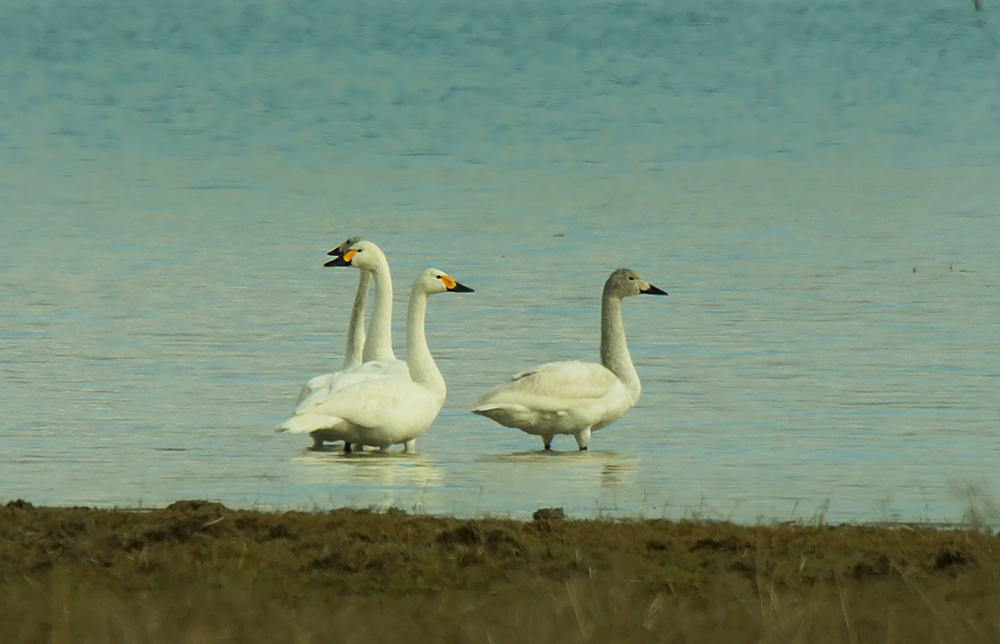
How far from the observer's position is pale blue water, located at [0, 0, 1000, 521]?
1149 centimetres

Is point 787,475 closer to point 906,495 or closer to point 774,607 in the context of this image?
point 906,495

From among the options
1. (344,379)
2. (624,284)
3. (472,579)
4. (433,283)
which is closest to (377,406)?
(344,379)

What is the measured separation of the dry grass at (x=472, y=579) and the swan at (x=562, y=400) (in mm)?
3532

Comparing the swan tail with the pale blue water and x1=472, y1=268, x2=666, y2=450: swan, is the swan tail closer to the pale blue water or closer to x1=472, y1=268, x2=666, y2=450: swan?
the pale blue water

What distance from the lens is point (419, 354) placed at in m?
13.3

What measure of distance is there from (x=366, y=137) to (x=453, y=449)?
32.0 m

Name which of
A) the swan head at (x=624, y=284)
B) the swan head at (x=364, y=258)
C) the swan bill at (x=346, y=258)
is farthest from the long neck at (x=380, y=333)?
the swan head at (x=624, y=284)

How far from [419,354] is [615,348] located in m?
1.33

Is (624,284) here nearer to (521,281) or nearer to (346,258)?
(346,258)

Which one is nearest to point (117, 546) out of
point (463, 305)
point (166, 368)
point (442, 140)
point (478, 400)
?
point (478, 400)

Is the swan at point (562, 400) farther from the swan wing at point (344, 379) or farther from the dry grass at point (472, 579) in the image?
the dry grass at point (472, 579)

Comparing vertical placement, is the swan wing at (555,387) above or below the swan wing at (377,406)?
above

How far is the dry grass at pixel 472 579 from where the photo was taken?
6.15 metres

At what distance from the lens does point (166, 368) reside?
49.9 feet
